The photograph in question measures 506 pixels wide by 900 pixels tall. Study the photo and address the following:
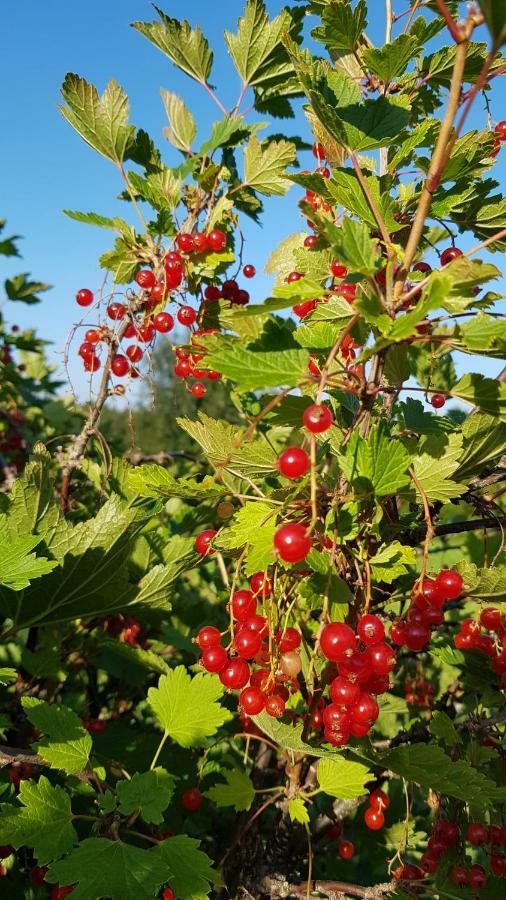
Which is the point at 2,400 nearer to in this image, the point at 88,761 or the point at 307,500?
the point at 88,761

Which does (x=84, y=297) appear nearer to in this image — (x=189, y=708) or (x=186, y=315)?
(x=186, y=315)

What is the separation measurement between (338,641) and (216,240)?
1328mm

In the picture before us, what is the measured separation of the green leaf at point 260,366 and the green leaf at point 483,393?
288 mm

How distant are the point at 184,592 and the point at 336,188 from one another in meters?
2.12

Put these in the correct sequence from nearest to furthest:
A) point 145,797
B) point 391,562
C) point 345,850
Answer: point 391,562 < point 145,797 < point 345,850

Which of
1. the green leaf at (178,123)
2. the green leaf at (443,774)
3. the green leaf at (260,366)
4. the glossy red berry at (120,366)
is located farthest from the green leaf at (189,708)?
the green leaf at (178,123)

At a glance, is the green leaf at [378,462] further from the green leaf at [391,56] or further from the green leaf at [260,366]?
the green leaf at [391,56]

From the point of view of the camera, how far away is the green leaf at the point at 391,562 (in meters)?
1.10

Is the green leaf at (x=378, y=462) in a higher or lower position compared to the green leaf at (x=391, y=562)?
higher

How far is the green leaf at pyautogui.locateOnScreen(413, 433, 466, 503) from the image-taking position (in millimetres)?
1165

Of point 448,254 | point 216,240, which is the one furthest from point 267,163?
point 448,254

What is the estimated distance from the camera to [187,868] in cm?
120

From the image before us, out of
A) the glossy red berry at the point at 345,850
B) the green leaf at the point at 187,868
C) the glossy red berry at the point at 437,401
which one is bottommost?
the glossy red berry at the point at 345,850

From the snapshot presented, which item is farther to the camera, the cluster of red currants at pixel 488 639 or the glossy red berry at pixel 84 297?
the glossy red berry at pixel 84 297
